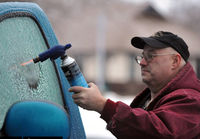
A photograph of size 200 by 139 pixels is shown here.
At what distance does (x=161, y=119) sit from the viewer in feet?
8.70

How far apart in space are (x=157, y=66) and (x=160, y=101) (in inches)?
10.6

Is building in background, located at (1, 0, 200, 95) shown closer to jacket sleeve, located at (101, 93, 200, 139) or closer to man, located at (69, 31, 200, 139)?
man, located at (69, 31, 200, 139)

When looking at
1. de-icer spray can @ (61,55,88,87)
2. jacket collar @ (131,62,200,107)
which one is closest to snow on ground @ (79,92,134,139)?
jacket collar @ (131,62,200,107)

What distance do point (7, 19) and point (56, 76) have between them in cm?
56

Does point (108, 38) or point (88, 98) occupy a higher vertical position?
point (88, 98)

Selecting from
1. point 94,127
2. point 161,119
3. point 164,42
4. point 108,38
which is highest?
point 164,42

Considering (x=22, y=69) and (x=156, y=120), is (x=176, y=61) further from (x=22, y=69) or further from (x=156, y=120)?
(x=22, y=69)

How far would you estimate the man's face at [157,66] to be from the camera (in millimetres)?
3059

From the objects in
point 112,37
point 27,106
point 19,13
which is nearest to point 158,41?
point 19,13

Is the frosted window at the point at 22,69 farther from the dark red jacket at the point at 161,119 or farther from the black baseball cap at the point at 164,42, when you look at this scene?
the black baseball cap at the point at 164,42

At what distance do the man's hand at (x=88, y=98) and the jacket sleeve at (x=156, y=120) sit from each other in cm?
6

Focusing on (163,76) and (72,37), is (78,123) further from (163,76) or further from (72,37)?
(72,37)

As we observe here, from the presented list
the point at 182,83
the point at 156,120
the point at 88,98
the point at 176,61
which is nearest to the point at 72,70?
the point at 88,98

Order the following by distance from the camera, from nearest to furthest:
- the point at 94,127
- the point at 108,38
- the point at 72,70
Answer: the point at 72,70
the point at 94,127
the point at 108,38
